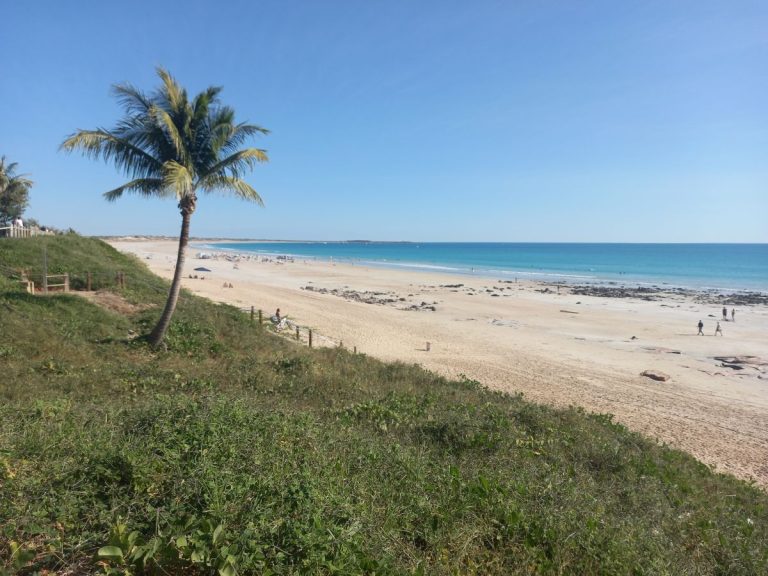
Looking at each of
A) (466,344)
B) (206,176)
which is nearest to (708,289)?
(466,344)

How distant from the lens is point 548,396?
14.1 metres

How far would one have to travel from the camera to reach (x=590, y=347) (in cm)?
2233

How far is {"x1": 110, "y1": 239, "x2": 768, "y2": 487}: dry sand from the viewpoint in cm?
1257

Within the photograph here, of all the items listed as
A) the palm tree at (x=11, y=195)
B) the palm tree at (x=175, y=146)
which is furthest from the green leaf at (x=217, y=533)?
the palm tree at (x=11, y=195)

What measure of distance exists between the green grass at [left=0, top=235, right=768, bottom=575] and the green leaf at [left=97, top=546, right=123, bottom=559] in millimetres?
66

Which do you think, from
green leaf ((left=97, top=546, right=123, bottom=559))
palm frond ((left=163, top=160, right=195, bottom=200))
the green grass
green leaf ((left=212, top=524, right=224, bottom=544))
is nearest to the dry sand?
the green grass

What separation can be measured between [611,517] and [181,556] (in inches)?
154

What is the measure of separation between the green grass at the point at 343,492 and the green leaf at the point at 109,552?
2.6 inches

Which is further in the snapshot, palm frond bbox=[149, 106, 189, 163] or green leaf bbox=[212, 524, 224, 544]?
palm frond bbox=[149, 106, 189, 163]

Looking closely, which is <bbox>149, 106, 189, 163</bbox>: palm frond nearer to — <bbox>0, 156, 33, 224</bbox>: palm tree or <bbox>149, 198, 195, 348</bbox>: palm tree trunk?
<bbox>149, 198, 195, 348</bbox>: palm tree trunk

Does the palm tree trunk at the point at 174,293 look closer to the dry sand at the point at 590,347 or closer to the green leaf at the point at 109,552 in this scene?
the dry sand at the point at 590,347

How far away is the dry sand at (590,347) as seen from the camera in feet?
41.2

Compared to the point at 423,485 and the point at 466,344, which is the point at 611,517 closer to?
the point at 423,485

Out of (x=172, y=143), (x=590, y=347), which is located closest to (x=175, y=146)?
(x=172, y=143)
